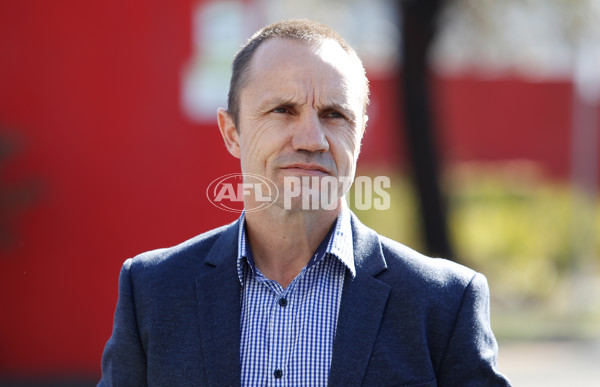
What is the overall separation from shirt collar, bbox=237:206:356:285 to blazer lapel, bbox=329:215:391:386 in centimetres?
2

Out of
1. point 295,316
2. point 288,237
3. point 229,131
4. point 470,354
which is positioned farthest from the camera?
point 229,131

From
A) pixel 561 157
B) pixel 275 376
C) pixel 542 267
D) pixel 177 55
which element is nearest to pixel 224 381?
pixel 275 376

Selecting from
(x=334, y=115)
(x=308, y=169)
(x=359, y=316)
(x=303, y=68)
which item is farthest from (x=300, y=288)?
(x=303, y=68)

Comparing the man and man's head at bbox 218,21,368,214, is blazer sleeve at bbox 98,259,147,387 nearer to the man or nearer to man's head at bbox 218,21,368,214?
the man

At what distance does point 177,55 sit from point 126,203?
1.18 meters

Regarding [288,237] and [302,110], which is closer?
[302,110]

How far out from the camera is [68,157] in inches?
251

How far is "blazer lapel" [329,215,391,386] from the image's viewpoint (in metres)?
2.13

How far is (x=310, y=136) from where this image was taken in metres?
2.21

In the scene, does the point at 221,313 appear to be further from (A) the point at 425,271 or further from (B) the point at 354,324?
(A) the point at 425,271

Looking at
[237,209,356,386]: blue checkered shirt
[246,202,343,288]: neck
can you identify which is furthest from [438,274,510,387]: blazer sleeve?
[246,202,343,288]: neck

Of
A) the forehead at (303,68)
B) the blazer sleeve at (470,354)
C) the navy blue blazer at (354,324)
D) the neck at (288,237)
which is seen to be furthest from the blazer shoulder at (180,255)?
the blazer sleeve at (470,354)

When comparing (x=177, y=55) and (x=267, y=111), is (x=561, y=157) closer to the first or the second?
(x=177, y=55)

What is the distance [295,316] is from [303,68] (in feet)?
2.14
